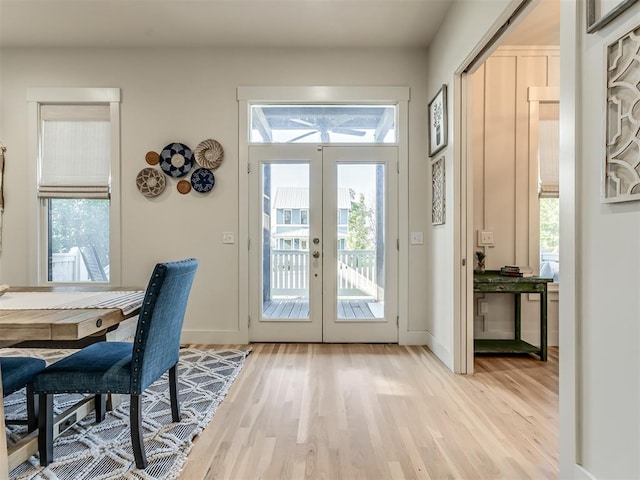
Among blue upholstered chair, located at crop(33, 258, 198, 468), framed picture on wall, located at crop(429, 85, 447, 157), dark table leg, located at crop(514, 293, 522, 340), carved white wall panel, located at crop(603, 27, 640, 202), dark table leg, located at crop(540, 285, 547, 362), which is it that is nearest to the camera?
carved white wall panel, located at crop(603, 27, 640, 202)

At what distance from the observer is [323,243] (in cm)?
353

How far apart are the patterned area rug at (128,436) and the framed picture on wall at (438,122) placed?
8.37 feet

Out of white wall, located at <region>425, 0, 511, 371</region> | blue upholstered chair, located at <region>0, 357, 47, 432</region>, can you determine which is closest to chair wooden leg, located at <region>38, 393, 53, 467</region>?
blue upholstered chair, located at <region>0, 357, 47, 432</region>

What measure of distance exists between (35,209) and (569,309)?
4.44 metres

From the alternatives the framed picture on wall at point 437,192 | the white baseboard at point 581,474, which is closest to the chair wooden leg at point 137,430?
the white baseboard at point 581,474

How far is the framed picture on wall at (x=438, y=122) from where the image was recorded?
293 centimetres

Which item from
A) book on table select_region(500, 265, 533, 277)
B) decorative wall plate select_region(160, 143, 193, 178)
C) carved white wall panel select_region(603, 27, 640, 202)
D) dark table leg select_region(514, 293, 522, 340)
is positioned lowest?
dark table leg select_region(514, 293, 522, 340)

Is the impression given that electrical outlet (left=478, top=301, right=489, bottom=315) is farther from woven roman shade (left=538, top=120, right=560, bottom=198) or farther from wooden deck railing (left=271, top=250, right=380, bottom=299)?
woven roman shade (left=538, top=120, right=560, bottom=198)

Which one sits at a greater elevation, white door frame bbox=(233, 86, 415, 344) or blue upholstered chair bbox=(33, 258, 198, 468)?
white door frame bbox=(233, 86, 415, 344)

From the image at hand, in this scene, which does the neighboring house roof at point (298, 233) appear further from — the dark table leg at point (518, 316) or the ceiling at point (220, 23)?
the ceiling at point (220, 23)

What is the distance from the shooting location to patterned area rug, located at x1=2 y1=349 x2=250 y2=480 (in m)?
1.57

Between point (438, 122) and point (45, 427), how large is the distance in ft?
10.9

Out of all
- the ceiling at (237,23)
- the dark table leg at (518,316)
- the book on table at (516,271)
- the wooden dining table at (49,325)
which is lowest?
the dark table leg at (518,316)

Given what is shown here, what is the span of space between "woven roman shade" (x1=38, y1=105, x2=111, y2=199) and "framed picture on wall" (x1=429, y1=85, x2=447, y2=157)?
316cm
